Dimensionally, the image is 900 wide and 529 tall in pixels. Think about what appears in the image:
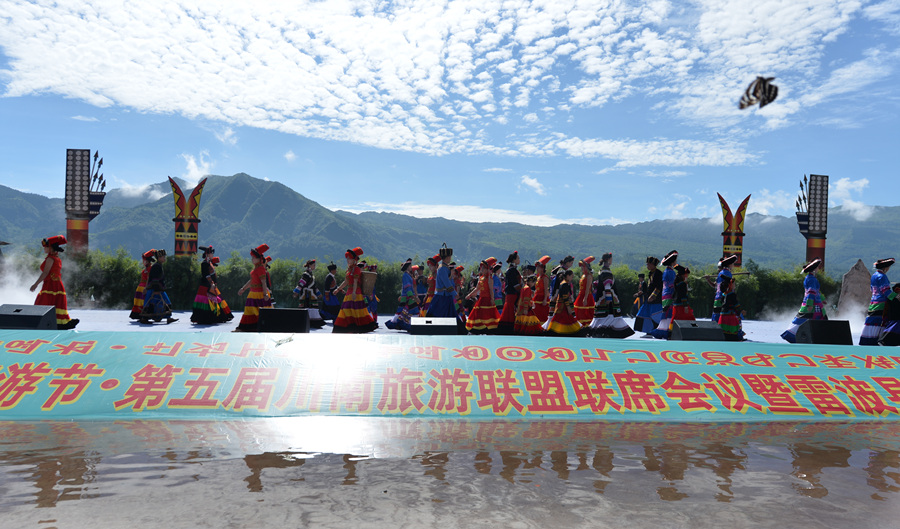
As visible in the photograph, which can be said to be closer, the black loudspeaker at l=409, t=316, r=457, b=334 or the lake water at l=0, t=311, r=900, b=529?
the lake water at l=0, t=311, r=900, b=529

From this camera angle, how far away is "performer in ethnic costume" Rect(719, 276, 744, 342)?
428 inches

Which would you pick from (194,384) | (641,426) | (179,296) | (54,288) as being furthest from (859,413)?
(179,296)

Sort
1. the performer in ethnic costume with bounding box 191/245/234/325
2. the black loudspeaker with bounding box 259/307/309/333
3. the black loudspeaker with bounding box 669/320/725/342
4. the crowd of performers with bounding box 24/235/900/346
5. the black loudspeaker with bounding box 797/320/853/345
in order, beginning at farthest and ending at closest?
the performer in ethnic costume with bounding box 191/245/234/325
the crowd of performers with bounding box 24/235/900/346
the black loudspeaker with bounding box 797/320/853/345
the black loudspeaker with bounding box 259/307/309/333
the black loudspeaker with bounding box 669/320/725/342

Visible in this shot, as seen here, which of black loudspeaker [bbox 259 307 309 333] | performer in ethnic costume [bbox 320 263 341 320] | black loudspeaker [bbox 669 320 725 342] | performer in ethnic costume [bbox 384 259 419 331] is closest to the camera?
black loudspeaker [bbox 669 320 725 342]

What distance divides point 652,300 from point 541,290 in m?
2.52

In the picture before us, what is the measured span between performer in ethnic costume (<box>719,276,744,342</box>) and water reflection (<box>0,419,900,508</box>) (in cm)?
530

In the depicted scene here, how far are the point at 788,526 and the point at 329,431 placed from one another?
11.8 ft

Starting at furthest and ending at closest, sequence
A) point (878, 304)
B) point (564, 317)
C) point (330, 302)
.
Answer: point (330, 302)
point (564, 317)
point (878, 304)

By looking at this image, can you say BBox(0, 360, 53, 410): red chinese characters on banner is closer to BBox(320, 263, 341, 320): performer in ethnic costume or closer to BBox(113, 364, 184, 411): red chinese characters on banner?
BBox(113, 364, 184, 411): red chinese characters on banner

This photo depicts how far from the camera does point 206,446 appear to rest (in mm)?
4762

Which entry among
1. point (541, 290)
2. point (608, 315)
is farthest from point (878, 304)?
point (541, 290)

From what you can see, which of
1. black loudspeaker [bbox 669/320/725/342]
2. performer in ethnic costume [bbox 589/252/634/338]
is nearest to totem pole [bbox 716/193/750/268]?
performer in ethnic costume [bbox 589/252/634/338]

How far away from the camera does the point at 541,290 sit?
37.5 feet

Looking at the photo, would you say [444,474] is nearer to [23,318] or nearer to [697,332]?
[697,332]
